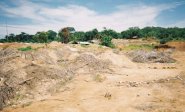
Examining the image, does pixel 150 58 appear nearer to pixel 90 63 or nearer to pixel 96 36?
pixel 90 63

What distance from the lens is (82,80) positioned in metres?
15.7

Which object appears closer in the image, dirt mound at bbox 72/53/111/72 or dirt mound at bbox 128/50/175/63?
dirt mound at bbox 72/53/111/72

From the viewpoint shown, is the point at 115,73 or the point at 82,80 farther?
the point at 115,73

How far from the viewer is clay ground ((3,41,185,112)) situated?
10.4 metres

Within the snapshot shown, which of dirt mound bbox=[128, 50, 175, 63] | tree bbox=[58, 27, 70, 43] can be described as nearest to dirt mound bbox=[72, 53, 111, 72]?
dirt mound bbox=[128, 50, 175, 63]

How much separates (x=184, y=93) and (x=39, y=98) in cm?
880

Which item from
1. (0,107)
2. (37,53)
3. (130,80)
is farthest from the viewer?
(37,53)

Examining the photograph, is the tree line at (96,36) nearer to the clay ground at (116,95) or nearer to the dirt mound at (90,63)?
the dirt mound at (90,63)

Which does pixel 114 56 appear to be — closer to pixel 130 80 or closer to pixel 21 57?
pixel 130 80

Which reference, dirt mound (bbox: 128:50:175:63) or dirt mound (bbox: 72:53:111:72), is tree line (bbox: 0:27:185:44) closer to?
dirt mound (bbox: 128:50:175:63)

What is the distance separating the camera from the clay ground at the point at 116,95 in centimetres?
1039

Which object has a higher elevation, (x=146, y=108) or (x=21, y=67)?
(x=21, y=67)

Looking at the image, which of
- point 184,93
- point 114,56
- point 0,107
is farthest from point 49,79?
point 114,56

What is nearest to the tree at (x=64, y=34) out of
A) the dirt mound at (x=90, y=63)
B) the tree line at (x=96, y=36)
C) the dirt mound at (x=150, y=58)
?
the tree line at (x=96, y=36)
